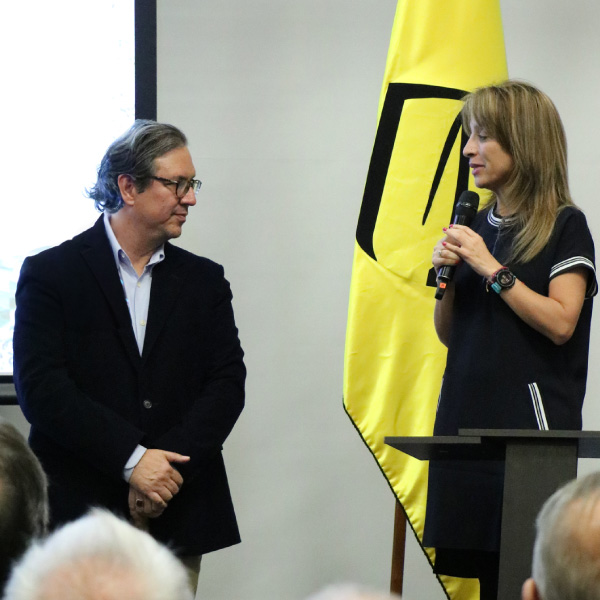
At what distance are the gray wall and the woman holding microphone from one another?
151cm

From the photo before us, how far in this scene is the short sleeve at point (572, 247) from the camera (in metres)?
2.26

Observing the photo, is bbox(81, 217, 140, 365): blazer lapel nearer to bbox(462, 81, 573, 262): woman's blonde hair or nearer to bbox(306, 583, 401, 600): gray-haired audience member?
bbox(462, 81, 573, 262): woman's blonde hair

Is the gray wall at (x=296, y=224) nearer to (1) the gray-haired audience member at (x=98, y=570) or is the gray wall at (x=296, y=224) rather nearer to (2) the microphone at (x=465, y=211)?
(2) the microphone at (x=465, y=211)

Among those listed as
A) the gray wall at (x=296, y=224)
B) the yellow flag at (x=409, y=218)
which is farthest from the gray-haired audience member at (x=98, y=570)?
the gray wall at (x=296, y=224)

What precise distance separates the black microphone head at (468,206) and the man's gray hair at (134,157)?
0.85 metres

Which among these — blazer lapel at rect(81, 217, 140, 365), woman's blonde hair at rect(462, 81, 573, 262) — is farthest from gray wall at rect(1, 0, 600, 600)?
woman's blonde hair at rect(462, 81, 573, 262)

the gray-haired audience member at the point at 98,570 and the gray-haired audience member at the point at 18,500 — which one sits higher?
the gray-haired audience member at the point at 98,570

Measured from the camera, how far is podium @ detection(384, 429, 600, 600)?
1.71m

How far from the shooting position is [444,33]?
3.16m

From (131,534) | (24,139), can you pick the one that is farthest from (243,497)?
(131,534)

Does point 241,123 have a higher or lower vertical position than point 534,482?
higher

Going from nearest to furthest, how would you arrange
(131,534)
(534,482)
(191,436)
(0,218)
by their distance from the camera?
(131,534), (534,482), (191,436), (0,218)

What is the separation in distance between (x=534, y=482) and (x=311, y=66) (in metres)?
2.53

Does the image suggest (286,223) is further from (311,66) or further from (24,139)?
(24,139)
